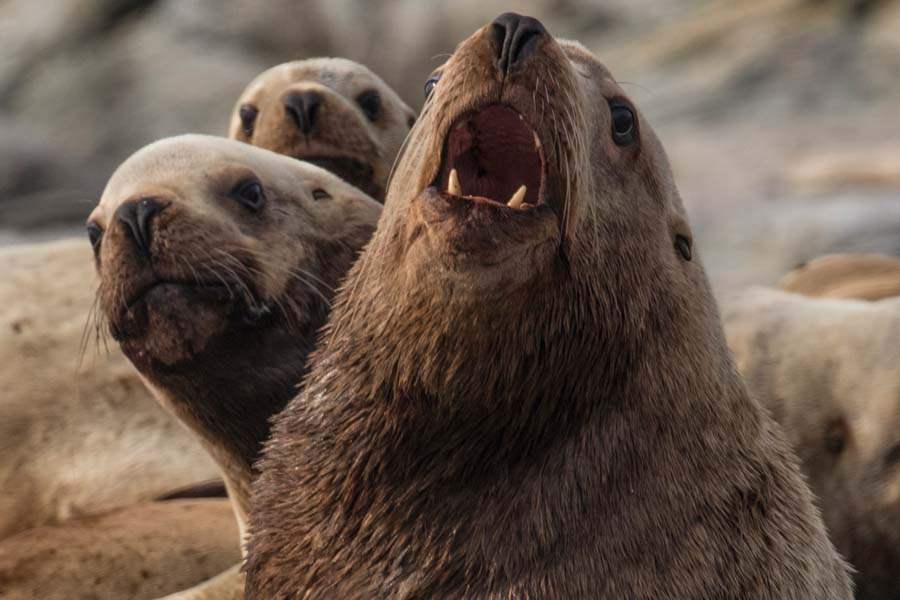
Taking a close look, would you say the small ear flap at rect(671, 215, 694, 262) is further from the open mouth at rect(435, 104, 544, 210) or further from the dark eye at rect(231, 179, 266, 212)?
the dark eye at rect(231, 179, 266, 212)

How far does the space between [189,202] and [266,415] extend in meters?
0.67

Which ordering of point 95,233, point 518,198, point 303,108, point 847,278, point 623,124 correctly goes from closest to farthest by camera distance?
point 518,198
point 623,124
point 95,233
point 303,108
point 847,278

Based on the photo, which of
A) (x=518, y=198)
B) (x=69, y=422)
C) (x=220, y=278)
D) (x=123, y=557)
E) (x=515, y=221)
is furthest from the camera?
(x=69, y=422)

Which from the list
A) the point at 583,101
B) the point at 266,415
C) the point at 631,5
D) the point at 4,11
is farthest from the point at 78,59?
the point at 583,101

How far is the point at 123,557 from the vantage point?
217 inches

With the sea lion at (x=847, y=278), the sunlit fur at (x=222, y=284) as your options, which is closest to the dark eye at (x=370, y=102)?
the sunlit fur at (x=222, y=284)

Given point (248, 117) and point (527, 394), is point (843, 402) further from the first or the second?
point (527, 394)

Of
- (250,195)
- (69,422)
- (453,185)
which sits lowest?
(69,422)

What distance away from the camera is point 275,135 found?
613cm

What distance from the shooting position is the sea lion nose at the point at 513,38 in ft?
11.0

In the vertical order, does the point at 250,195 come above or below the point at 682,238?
below

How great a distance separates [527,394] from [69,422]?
3701 millimetres

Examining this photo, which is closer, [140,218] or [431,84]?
[431,84]

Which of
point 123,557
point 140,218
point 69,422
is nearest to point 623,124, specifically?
point 140,218
